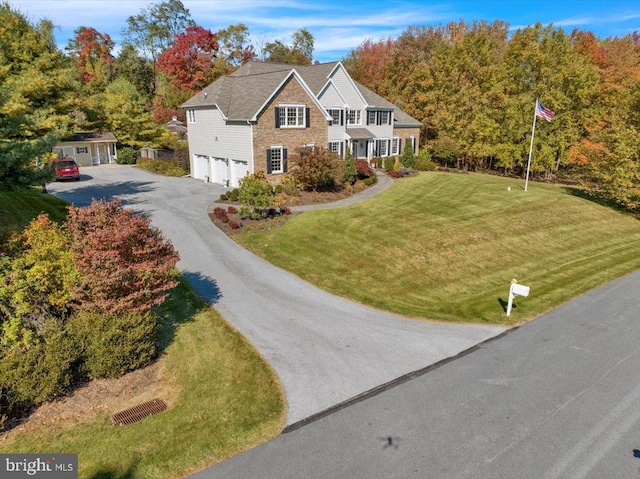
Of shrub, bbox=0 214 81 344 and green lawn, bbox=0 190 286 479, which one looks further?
shrub, bbox=0 214 81 344

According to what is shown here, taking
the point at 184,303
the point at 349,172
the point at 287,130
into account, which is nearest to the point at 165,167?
the point at 287,130

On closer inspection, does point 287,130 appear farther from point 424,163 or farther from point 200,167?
point 424,163

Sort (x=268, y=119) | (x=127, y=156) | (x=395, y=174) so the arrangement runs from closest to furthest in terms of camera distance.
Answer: (x=268, y=119) → (x=395, y=174) → (x=127, y=156)

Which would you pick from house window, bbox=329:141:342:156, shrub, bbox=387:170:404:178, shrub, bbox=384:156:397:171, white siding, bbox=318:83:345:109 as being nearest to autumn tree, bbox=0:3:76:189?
white siding, bbox=318:83:345:109

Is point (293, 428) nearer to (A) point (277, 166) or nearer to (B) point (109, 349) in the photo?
(B) point (109, 349)

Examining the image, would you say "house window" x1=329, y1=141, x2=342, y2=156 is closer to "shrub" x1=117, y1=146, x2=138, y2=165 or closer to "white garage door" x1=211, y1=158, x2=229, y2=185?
"white garage door" x1=211, y1=158, x2=229, y2=185
